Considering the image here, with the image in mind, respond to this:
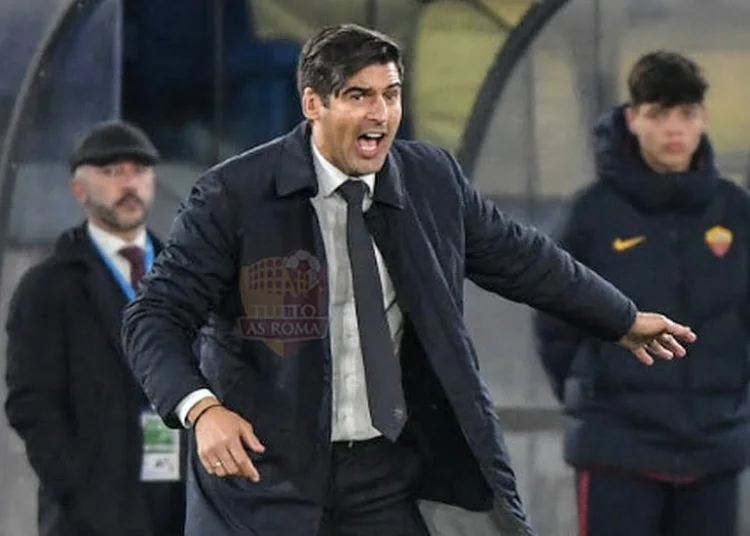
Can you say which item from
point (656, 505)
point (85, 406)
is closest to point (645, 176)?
point (656, 505)

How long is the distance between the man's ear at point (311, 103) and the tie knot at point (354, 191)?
15cm

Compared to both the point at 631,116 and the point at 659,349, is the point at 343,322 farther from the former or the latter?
the point at 631,116

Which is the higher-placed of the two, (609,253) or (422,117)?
(422,117)

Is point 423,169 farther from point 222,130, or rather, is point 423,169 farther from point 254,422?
point 222,130

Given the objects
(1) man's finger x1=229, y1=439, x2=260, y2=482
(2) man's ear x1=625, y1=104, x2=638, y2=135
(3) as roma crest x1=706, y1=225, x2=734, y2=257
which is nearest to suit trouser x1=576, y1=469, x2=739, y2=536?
(3) as roma crest x1=706, y1=225, x2=734, y2=257

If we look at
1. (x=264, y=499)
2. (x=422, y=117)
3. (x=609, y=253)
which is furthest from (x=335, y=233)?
(x=422, y=117)

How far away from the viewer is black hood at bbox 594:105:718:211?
22.8ft

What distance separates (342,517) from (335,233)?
57 centimetres

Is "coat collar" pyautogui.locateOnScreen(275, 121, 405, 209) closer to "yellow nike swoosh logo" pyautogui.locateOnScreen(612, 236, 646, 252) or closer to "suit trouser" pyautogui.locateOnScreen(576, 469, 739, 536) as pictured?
"yellow nike swoosh logo" pyautogui.locateOnScreen(612, 236, 646, 252)

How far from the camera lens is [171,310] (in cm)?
515

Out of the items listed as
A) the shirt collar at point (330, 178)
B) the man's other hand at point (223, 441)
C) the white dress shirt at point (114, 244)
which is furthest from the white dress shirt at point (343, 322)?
the white dress shirt at point (114, 244)

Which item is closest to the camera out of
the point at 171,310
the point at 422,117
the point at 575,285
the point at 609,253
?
the point at 171,310

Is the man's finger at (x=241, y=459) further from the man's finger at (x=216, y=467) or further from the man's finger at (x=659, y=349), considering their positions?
the man's finger at (x=659, y=349)

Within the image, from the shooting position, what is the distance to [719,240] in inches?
276
